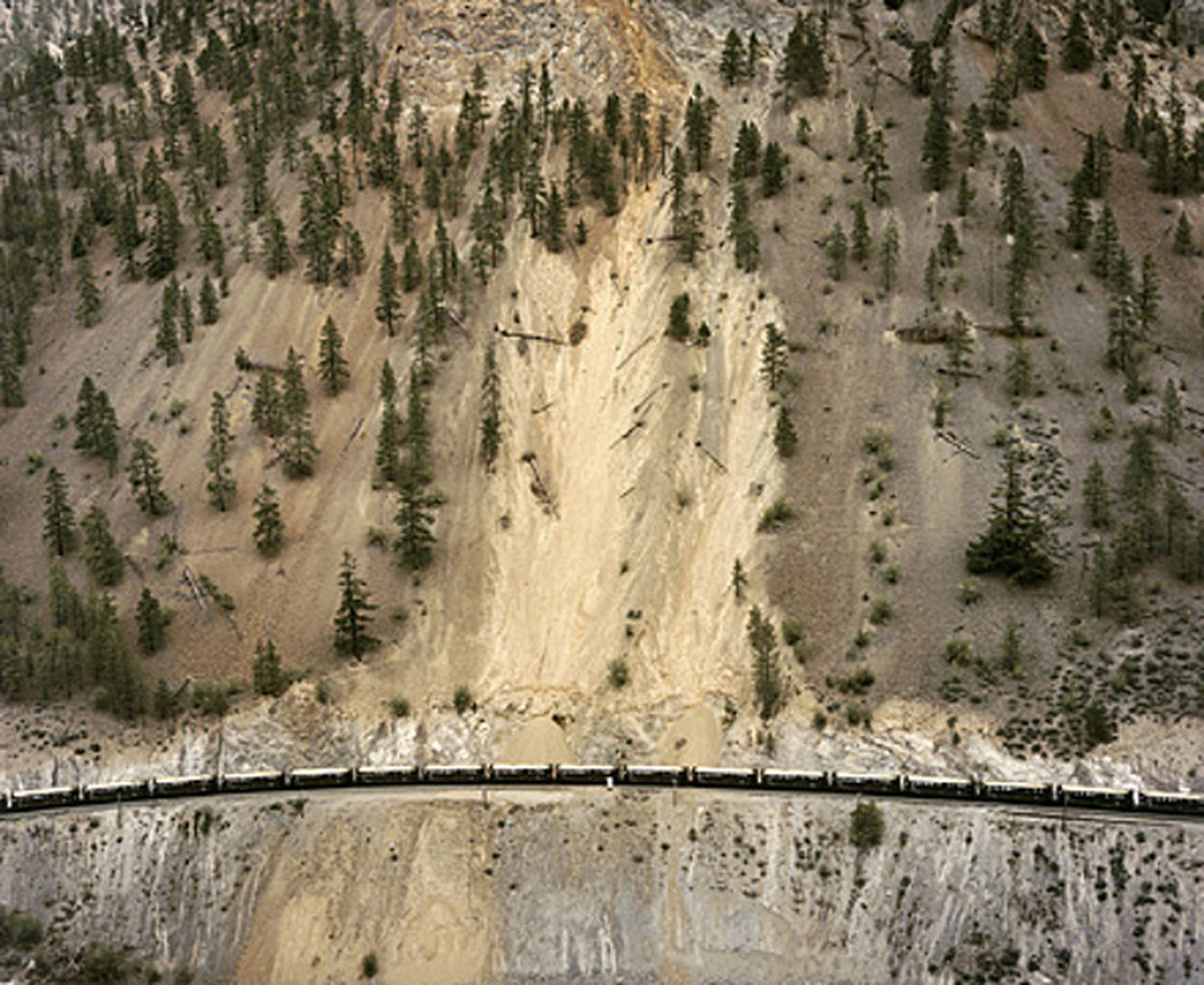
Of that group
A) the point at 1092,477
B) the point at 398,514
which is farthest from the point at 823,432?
the point at 398,514

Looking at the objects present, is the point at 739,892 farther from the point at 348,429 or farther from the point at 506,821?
the point at 348,429

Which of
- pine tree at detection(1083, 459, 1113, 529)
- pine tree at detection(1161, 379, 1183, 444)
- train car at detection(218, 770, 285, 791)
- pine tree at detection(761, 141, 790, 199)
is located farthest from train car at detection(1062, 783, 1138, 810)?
pine tree at detection(761, 141, 790, 199)

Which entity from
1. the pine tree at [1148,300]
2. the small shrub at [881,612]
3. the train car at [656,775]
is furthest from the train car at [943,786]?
the pine tree at [1148,300]

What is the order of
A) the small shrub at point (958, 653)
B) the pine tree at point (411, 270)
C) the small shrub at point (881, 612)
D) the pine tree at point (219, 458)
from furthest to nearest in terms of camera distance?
the pine tree at point (411, 270) < the pine tree at point (219, 458) < the small shrub at point (881, 612) < the small shrub at point (958, 653)

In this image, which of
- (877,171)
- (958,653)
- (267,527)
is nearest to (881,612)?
(958,653)

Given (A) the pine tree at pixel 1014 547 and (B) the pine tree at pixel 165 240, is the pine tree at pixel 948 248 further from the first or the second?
(B) the pine tree at pixel 165 240

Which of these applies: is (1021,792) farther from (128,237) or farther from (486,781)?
(128,237)
